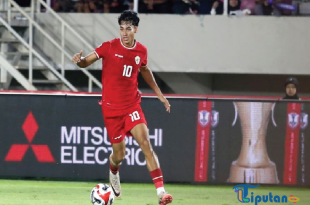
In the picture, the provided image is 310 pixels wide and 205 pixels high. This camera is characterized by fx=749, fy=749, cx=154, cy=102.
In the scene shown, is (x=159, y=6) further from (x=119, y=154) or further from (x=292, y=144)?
(x=119, y=154)

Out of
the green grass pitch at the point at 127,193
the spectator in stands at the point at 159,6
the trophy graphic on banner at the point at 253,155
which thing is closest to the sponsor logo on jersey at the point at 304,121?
the trophy graphic on banner at the point at 253,155

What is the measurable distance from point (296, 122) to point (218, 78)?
6939 millimetres

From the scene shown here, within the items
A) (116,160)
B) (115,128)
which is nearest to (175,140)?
(116,160)

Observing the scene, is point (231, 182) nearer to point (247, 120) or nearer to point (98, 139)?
point (247, 120)

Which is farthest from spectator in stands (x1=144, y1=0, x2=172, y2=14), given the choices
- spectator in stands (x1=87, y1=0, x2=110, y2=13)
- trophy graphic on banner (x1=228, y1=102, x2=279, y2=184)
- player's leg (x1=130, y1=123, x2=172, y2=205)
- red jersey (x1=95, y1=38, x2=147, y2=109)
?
player's leg (x1=130, y1=123, x2=172, y2=205)

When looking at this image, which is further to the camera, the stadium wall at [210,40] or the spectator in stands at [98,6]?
the spectator in stands at [98,6]

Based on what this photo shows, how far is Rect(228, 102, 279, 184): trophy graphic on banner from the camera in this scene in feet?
40.9

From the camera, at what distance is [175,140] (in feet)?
41.3

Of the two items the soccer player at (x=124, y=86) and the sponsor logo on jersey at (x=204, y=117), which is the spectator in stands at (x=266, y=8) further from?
the soccer player at (x=124, y=86)

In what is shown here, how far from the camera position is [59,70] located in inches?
704

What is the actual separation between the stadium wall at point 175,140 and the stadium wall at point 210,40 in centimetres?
513

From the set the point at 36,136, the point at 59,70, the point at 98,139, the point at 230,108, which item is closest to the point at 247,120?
the point at 230,108

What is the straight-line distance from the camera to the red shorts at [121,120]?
30.6 feet

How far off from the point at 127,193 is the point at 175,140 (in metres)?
1.66
